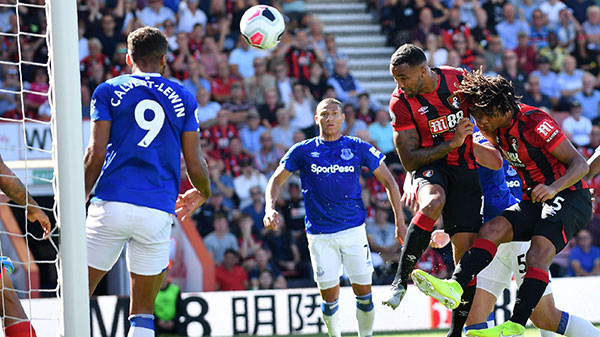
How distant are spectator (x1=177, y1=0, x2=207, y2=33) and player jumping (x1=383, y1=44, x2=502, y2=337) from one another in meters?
7.48

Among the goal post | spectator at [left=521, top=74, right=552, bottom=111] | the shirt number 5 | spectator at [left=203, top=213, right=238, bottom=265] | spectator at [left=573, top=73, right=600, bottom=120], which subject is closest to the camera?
the goal post

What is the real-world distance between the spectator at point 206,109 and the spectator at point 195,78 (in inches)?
5.0

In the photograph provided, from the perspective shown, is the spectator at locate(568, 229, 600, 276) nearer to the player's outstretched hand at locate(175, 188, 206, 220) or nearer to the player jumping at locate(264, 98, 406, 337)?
the player jumping at locate(264, 98, 406, 337)

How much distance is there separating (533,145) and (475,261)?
90 cm

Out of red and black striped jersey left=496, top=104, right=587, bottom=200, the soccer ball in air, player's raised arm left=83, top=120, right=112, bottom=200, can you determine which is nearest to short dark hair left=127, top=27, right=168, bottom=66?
player's raised arm left=83, top=120, right=112, bottom=200

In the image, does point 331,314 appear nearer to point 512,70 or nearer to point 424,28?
point 424,28

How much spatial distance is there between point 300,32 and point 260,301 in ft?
17.0

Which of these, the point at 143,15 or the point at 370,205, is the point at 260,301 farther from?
the point at 143,15

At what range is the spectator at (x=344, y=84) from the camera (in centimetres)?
1366

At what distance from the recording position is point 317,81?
13586mm

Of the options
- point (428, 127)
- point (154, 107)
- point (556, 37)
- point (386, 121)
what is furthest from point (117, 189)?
point (556, 37)

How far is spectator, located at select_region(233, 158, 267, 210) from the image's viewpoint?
40.8ft

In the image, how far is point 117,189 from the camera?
17.7 ft

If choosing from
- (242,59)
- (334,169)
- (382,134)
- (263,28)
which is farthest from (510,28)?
(334,169)
